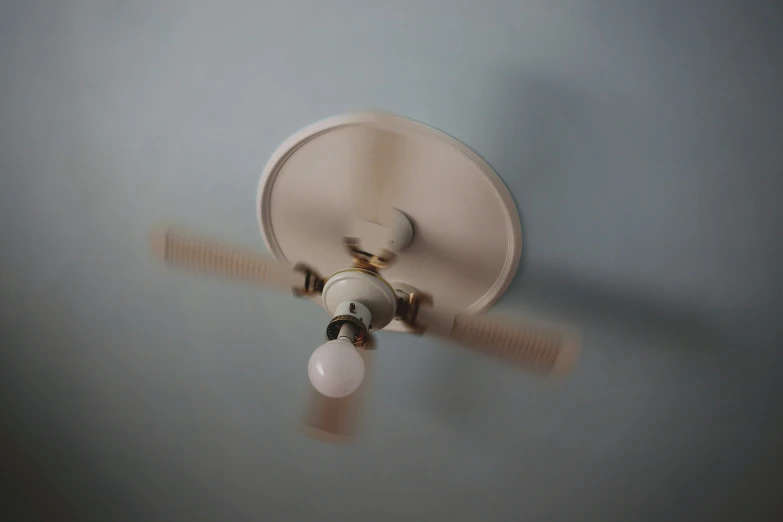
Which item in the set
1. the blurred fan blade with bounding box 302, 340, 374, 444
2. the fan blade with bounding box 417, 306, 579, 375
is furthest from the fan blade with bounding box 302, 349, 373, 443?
the fan blade with bounding box 417, 306, 579, 375

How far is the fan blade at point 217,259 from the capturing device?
0.86 m

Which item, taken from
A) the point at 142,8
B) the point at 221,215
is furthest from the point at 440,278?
the point at 142,8

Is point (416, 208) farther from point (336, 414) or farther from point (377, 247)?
point (336, 414)

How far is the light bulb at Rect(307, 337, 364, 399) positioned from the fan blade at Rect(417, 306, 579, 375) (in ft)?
0.49

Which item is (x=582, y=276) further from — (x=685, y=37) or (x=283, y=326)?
(x=283, y=326)

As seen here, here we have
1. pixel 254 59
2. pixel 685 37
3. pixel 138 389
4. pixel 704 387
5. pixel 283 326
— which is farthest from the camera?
pixel 138 389

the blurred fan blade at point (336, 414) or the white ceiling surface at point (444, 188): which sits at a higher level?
the white ceiling surface at point (444, 188)

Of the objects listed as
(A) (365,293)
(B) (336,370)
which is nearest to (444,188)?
(A) (365,293)

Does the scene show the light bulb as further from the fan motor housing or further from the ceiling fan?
the fan motor housing

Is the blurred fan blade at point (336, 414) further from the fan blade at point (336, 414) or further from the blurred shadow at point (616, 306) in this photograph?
the blurred shadow at point (616, 306)

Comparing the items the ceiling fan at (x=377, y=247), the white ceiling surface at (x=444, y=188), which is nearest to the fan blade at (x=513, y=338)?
the ceiling fan at (x=377, y=247)

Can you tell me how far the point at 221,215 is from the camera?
116 centimetres

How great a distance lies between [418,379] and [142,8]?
984 millimetres

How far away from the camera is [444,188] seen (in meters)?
0.96
